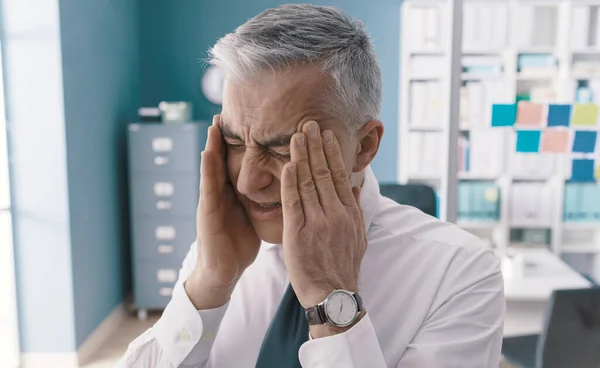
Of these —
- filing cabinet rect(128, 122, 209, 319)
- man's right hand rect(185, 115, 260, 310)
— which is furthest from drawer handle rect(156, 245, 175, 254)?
man's right hand rect(185, 115, 260, 310)

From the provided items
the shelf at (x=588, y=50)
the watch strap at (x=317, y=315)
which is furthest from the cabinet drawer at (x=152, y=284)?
the watch strap at (x=317, y=315)

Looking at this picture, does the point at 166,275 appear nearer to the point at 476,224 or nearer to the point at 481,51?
the point at 476,224

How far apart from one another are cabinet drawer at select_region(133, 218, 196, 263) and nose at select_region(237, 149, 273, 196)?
3.19 meters

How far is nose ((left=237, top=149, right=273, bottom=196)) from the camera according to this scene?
1.08 metres

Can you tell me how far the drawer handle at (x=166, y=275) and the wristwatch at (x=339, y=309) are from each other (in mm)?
3442

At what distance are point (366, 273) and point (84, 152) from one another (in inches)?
112

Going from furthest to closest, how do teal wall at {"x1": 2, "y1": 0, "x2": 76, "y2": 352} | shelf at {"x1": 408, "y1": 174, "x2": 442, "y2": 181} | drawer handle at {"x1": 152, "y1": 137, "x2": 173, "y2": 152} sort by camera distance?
1. shelf at {"x1": 408, "y1": 174, "x2": 442, "y2": 181}
2. drawer handle at {"x1": 152, "y1": 137, "x2": 173, "y2": 152}
3. teal wall at {"x1": 2, "y1": 0, "x2": 76, "y2": 352}

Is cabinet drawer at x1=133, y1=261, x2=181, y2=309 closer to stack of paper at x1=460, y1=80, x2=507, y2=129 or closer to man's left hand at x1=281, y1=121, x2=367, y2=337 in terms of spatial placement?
stack of paper at x1=460, y1=80, x2=507, y2=129

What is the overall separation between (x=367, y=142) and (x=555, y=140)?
172 cm

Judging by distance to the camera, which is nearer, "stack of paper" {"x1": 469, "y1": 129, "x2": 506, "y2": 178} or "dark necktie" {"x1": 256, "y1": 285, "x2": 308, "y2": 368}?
"dark necktie" {"x1": 256, "y1": 285, "x2": 308, "y2": 368}

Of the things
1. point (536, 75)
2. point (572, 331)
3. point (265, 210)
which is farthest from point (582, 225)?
point (265, 210)

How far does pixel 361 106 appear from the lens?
112 centimetres

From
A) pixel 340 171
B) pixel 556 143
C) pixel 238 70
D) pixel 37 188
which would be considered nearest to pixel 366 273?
pixel 340 171

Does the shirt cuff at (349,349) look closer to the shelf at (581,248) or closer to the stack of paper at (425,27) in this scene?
the stack of paper at (425,27)
